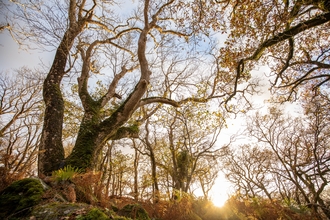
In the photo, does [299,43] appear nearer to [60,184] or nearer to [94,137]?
[94,137]

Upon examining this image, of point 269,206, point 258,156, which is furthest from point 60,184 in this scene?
point 258,156

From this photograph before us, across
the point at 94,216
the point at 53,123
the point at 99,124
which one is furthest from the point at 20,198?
the point at 99,124

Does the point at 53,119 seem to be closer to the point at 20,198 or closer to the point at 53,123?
the point at 53,123

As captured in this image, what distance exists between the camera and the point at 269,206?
412 cm

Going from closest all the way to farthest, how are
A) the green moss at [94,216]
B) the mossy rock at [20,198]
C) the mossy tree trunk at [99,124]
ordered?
the green moss at [94,216]
the mossy rock at [20,198]
the mossy tree trunk at [99,124]

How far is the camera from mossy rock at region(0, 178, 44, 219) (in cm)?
198

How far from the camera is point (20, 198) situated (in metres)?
2.19

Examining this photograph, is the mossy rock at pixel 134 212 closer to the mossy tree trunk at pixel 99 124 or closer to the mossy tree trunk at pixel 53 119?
the mossy tree trunk at pixel 99 124

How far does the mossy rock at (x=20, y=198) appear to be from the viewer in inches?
77.9

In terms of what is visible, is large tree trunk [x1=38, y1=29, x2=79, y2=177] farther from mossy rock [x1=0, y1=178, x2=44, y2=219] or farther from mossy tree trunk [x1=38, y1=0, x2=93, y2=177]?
mossy rock [x1=0, y1=178, x2=44, y2=219]

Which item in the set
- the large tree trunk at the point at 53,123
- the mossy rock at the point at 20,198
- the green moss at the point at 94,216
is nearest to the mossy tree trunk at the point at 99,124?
the large tree trunk at the point at 53,123

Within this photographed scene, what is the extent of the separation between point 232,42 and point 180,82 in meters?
5.94

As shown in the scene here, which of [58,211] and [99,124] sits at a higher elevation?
[99,124]

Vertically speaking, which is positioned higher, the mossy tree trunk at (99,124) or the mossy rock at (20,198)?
the mossy tree trunk at (99,124)
